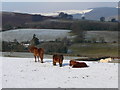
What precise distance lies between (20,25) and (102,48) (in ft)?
70.7

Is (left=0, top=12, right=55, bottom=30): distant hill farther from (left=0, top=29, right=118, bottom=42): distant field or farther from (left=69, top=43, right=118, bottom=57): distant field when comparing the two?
(left=69, top=43, right=118, bottom=57): distant field

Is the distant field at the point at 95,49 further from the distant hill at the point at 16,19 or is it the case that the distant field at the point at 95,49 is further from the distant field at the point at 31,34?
the distant hill at the point at 16,19

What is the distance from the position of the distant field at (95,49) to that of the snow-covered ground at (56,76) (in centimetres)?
2012

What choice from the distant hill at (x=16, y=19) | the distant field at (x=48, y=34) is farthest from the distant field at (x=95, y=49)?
the distant hill at (x=16, y=19)

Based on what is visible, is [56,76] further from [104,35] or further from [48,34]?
[48,34]

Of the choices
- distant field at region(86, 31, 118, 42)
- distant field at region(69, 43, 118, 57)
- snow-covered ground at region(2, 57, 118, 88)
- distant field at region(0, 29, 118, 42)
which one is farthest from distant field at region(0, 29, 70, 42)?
snow-covered ground at region(2, 57, 118, 88)

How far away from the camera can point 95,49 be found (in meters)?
39.3

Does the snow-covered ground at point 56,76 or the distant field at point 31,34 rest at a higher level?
the distant field at point 31,34

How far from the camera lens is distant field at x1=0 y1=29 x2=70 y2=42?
4758 cm

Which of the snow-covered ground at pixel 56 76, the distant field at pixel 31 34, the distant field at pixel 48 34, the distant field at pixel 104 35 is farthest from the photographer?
the distant field at pixel 31 34

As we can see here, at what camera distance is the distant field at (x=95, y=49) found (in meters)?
37.9

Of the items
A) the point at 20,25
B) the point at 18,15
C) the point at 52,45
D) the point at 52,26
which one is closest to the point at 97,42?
the point at 52,45

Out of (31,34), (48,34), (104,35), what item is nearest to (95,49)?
(104,35)

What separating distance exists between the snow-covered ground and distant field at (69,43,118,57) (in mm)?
20119
